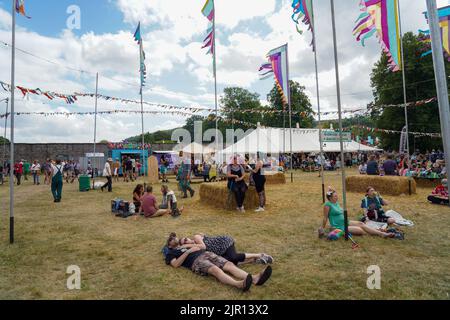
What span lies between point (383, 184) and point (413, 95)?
2328cm

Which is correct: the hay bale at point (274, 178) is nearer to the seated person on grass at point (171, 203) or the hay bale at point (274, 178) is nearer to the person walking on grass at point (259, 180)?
the person walking on grass at point (259, 180)

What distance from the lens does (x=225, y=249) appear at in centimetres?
495

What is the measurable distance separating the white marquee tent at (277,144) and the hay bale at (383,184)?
11514 millimetres

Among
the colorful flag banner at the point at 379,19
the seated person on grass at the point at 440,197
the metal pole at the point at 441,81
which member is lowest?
the seated person on grass at the point at 440,197

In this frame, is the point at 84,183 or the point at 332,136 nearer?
the point at 84,183

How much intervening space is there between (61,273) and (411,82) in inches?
1402

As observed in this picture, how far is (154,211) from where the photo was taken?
9305 millimetres

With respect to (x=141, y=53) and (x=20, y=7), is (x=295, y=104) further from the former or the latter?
(x=20, y=7)

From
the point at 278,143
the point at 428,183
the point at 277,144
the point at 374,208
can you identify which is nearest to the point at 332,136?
the point at 278,143

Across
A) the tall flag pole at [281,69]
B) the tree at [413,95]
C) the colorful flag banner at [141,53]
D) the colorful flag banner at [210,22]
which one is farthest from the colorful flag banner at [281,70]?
the tree at [413,95]

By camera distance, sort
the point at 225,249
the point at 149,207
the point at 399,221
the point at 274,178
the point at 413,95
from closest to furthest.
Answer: the point at 225,249
the point at 399,221
the point at 149,207
the point at 274,178
the point at 413,95

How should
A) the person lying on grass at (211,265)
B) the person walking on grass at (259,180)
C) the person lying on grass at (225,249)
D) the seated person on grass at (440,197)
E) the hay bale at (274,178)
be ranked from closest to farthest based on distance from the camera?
the person lying on grass at (211,265) → the person lying on grass at (225,249) → the person walking on grass at (259,180) → the seated person on grass at (440,197) → the hay bale at (274,178)

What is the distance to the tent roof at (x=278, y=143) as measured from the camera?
27.2m

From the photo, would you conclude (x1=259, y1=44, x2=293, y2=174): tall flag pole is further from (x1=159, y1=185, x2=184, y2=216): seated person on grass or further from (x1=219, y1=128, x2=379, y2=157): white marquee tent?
(x1=219, y1=128, x2=379, y2=157): white marquee tent
